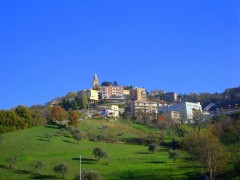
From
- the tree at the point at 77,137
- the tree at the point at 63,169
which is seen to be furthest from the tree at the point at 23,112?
the tree at the point at 63,169

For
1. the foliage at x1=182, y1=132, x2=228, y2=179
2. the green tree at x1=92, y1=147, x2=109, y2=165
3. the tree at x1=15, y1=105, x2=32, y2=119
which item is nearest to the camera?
the foliage at x1=182, y1=132, x2=228, y2=179

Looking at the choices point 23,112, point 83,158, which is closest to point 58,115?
point 23,112

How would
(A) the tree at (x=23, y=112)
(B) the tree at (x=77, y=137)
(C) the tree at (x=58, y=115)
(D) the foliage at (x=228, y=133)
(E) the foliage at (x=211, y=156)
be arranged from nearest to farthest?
1. (E) the foliage at (x=211, y=156)
2. (D) the foliage at (x=228, y=133)
3. (B) the tree at (x=77, y=137)
4. (A) the tree at (x=23, y=112)
5. (C) the tree at (x=58, y=115)

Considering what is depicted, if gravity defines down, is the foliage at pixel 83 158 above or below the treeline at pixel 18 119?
below

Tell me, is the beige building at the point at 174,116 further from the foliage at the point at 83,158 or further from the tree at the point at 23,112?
the foliage at the point at 83,158

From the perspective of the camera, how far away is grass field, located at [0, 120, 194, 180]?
55656mm

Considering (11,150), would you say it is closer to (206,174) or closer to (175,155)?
(175,155)

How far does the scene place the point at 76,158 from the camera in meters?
67.6

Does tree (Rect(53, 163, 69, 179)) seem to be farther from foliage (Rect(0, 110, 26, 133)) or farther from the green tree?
foliage (Rect(0, 110, 26, 133))

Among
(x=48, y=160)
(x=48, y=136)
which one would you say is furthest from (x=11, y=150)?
(x=48, y=136)

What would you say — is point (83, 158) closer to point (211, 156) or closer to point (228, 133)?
point (211, 156)

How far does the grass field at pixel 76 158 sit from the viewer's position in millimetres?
55656

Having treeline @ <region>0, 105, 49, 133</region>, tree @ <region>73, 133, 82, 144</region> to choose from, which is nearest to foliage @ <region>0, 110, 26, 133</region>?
treeline @ <region>0, 105, 49, 133</region>

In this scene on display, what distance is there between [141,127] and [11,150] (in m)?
60.7
